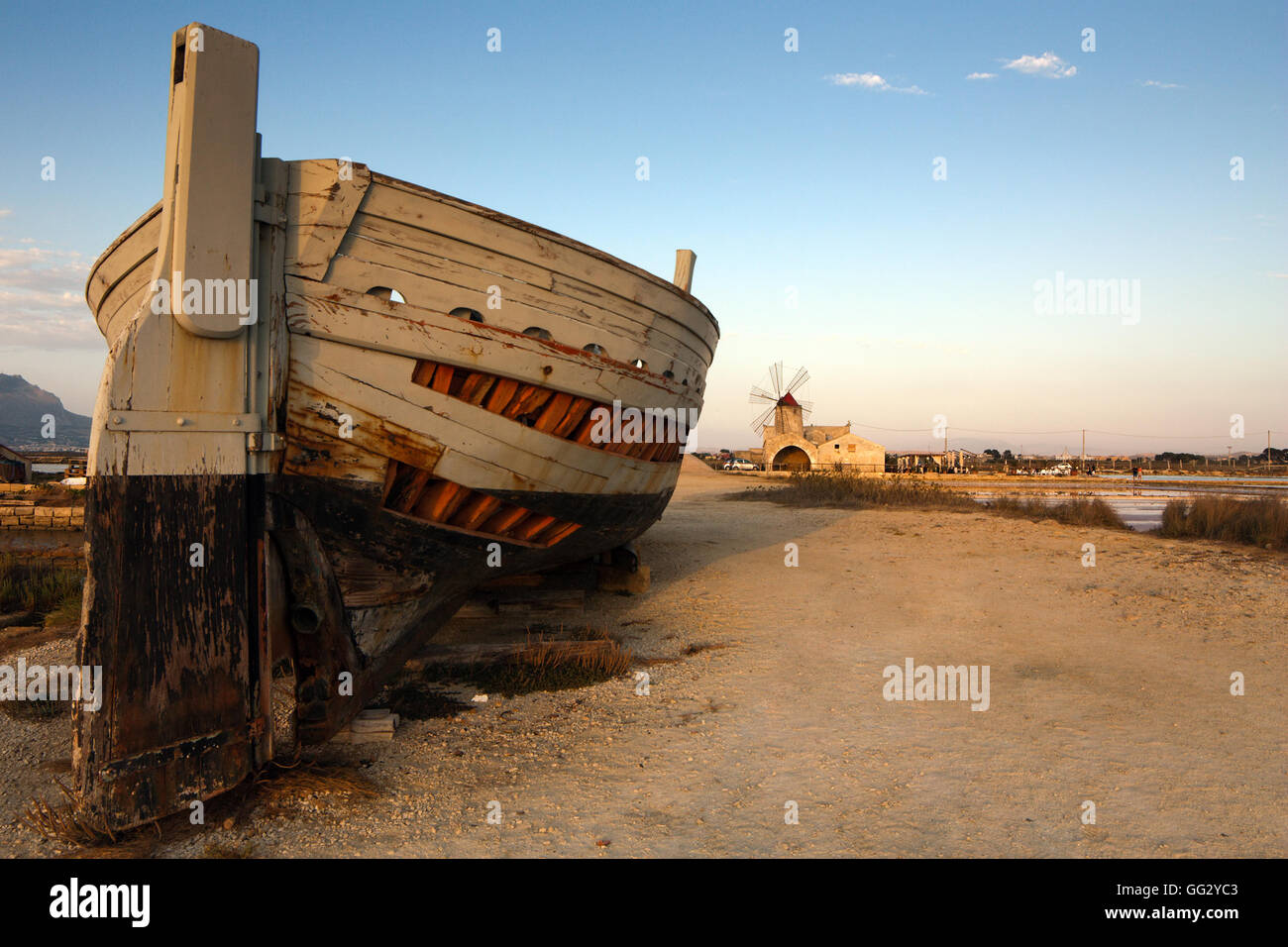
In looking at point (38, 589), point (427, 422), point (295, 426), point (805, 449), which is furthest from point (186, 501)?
point (805, 449)

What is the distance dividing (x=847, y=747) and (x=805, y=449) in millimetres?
43996

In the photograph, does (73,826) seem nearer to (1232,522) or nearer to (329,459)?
(329,459)

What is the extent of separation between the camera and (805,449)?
4728 cm

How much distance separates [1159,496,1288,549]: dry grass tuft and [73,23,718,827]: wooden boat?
12.8m

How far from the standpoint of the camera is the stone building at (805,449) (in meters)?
45.5

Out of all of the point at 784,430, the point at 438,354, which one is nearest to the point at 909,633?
the point at 438,354

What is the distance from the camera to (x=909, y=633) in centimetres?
711

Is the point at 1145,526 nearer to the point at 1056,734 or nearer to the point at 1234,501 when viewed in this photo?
the point at 1234,501

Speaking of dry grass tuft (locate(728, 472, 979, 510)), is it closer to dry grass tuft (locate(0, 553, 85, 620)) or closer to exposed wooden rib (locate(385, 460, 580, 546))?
exposed wooden rib (locate(385, 460, 580, 546))

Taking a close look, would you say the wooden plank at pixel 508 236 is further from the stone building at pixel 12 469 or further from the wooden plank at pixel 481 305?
Answer: the stone building at pixel 12 469

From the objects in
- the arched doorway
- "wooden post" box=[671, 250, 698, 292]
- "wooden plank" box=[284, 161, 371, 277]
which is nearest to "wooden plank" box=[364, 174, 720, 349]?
"wooden plank" box=[284, 161, 371, 277]

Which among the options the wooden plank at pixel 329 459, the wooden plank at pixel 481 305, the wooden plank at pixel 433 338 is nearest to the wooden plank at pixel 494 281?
the wooden plank at pixel 481 305

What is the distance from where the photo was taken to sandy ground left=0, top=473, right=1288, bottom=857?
3.32m
